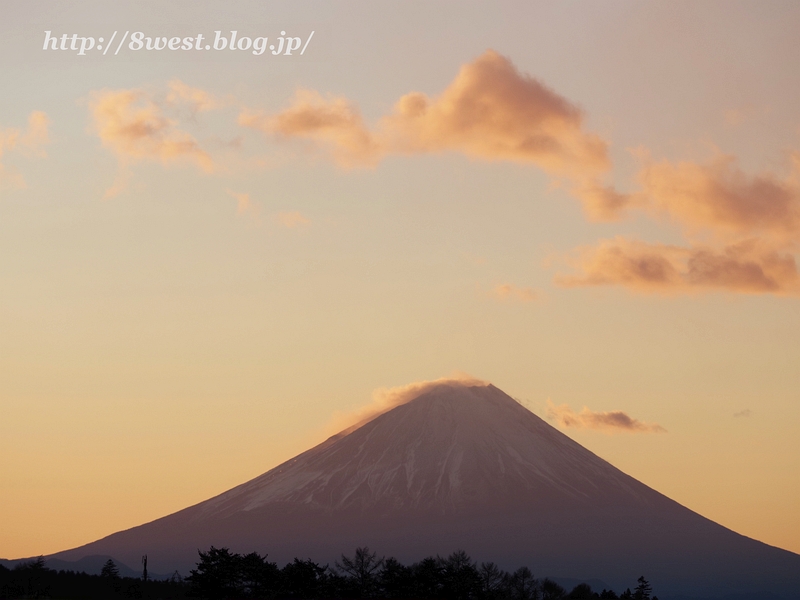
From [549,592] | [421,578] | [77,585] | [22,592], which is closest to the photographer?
[22,592]

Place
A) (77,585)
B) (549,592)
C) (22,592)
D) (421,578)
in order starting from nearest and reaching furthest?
1. (22,592)
2. (421,578)
3. (77,585)
4. (549,592)

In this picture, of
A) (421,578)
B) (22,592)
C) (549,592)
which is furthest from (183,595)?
(549,592)

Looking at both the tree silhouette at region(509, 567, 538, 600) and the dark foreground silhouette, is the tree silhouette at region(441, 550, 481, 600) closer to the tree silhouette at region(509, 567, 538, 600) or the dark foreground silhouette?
the dark foreground silhouette

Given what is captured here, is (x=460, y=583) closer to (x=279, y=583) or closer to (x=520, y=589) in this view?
(x=279, y=583)

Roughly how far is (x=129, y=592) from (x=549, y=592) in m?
49.5

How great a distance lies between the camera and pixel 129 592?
336 feet

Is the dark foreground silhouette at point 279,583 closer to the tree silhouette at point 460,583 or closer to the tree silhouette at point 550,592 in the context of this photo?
the tree silhouette at point 460,583

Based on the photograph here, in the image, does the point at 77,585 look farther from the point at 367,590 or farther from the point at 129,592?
the point at 367,590

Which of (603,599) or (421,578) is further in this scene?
(603,599)

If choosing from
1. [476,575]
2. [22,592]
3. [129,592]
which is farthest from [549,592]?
[22,592]

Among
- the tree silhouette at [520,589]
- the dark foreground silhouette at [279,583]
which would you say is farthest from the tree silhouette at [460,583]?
the tree silhouette at [520,589]

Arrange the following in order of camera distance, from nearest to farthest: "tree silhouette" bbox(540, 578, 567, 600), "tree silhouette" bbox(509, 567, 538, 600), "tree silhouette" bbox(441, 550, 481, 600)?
"tree silhouette" bbox(441, 550, 481, 600) → "tree silhouette" bbox(509, 567, 538, 600) → "tree silhouette" bbox(540, 578, 567, 600)

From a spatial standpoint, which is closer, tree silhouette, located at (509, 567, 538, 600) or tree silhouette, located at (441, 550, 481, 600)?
tree silhouette, located at (441, 550, 481, 600)

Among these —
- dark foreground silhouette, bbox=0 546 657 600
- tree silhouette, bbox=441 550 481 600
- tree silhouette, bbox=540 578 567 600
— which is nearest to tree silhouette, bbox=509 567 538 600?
tree silhouette, bbox=540 578 567 600
